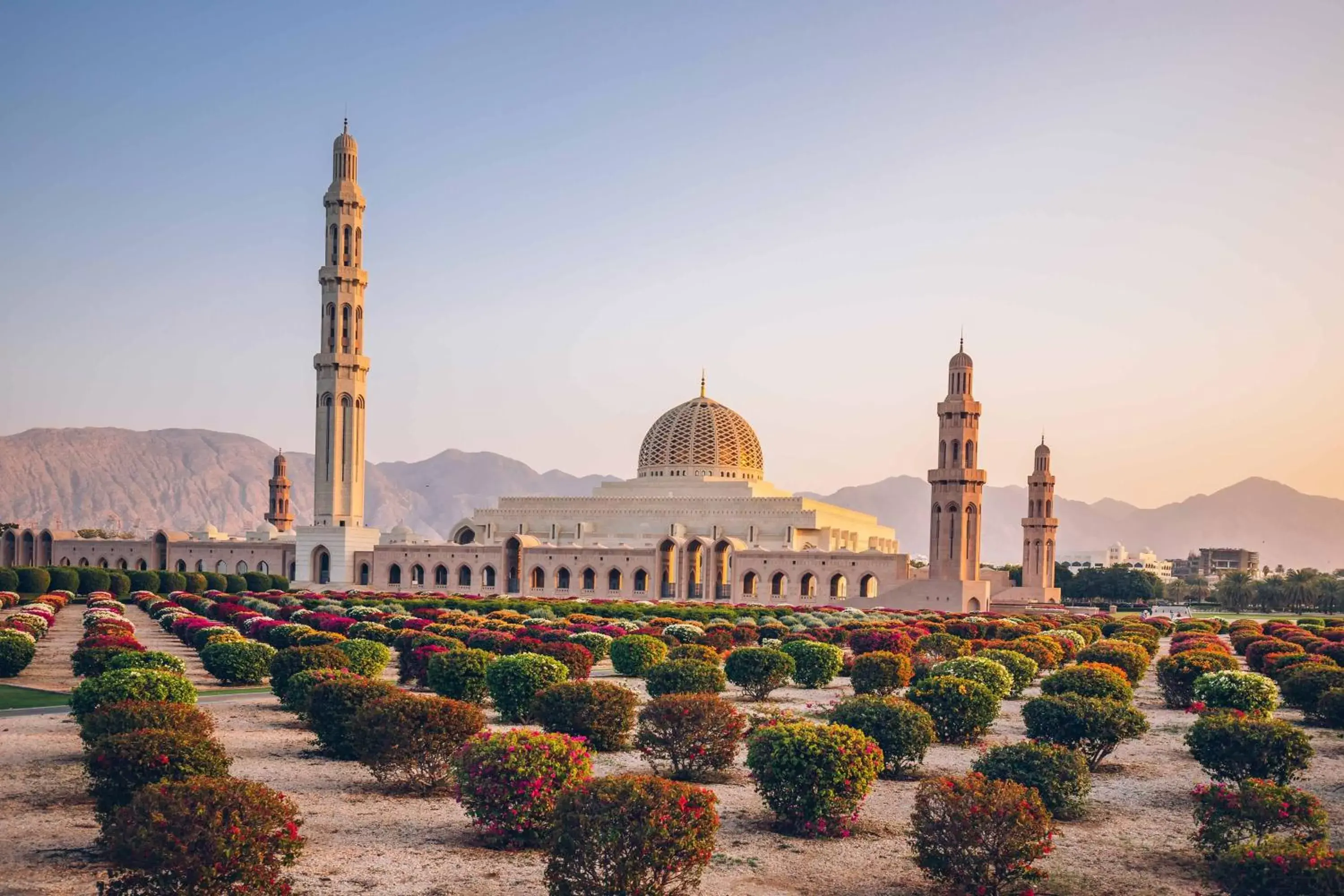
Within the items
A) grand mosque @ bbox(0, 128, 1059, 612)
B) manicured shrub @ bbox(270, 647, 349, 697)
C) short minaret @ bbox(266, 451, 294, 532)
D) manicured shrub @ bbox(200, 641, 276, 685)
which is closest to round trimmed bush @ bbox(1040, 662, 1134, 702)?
manicured shrub @ bbox(270, 647, 349, 697)

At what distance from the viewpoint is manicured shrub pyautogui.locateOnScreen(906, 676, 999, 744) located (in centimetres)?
1460

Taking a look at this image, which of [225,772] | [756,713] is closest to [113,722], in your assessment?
[225,772]

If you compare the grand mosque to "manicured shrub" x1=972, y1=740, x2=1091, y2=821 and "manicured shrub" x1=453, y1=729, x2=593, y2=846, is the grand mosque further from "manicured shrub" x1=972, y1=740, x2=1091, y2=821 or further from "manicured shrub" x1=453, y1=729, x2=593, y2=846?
"manicured shrub" x1=453, y1=729, x2=593, y2=846

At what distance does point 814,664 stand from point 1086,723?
8050mm

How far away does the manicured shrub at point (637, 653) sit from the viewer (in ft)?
69.7

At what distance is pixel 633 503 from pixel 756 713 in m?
44.2

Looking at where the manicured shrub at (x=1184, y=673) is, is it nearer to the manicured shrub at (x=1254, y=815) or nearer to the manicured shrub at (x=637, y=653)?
the manicured shrub at (x=637, y=653)

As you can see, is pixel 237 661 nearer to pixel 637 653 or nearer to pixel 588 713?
pixel 637 653

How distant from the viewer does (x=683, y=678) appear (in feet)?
53.8

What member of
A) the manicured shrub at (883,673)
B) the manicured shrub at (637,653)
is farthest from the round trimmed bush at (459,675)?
the manicured shrub at (883,673)

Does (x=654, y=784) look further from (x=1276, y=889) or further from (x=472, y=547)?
(x=472, y=547)

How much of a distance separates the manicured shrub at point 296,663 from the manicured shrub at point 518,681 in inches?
95.5

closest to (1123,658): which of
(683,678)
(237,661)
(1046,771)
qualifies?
(683,678)

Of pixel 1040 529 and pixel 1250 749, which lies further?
pixel 1040 529
